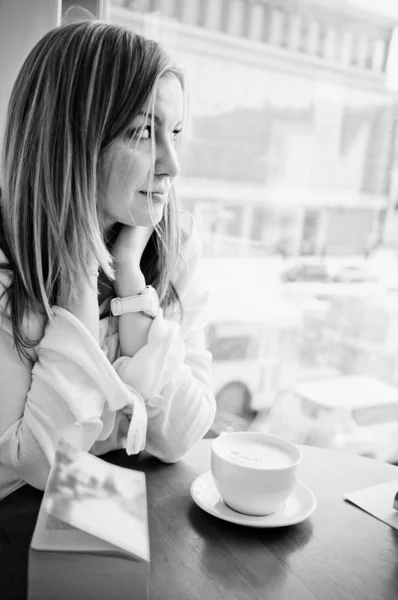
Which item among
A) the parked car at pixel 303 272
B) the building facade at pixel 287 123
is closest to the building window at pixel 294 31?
the building facade at pixel 287 123

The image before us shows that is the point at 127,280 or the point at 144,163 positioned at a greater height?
the point at 144,163

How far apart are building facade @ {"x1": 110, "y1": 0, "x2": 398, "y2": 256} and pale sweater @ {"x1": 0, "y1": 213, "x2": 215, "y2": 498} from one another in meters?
1.06

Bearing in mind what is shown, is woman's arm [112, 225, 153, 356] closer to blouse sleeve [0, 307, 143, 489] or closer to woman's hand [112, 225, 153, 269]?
woman's hand [112, 225, 153, 269]

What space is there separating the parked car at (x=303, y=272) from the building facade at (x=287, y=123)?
0.05 metres

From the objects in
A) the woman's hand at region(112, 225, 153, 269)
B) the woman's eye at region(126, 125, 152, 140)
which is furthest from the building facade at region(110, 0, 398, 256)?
the woman's eye at region(126, 125, 152, 140)

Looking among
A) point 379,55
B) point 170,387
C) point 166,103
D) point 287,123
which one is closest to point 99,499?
point 170,387

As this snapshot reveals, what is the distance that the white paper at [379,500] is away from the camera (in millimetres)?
741

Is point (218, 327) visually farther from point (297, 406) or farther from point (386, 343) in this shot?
point (386, 343)

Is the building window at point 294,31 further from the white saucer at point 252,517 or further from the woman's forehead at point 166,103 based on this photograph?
the white saucer at point 252,517

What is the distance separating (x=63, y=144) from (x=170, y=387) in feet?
1.34

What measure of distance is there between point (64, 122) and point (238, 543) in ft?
2.02

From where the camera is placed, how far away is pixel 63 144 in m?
0.81

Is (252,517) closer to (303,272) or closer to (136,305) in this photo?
(136,305)

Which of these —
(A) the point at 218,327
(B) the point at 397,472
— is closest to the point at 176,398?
(B) the point at 397,472
